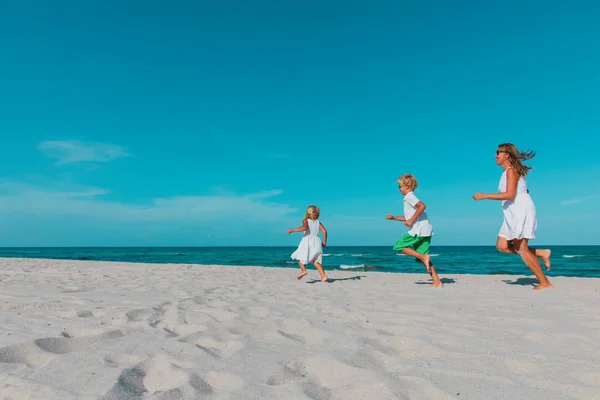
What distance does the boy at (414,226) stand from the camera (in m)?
6.44

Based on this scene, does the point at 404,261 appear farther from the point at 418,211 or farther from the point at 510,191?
the point at 510,191

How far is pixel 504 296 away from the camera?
505 centimetres

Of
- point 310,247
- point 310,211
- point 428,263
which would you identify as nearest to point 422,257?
point 428,263

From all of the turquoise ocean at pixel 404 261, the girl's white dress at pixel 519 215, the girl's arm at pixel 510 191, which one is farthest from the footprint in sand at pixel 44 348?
the turquoise ocean at pixel 404 261

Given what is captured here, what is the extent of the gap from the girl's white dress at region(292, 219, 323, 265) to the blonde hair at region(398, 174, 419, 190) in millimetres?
2022

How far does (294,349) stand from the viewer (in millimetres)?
2572

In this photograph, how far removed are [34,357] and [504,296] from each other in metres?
5.15

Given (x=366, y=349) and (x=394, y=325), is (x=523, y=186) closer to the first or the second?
(x=394, y=325)

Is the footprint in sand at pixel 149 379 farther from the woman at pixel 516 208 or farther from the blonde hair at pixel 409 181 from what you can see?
the blonde hair at pixel 409 181

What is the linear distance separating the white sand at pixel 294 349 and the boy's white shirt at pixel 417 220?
212 centimetres

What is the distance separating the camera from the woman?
5.38 m

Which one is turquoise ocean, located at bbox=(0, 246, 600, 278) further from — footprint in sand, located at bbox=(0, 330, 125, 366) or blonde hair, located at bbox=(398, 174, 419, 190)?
footprint in sand, located at bbox=(0, 330, 125, 366)

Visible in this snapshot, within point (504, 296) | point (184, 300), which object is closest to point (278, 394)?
point (184, 300)

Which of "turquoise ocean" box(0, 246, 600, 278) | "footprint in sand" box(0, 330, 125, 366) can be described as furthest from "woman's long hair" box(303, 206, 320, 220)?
"footprint in sand" box(0, 330, 125, 366)
